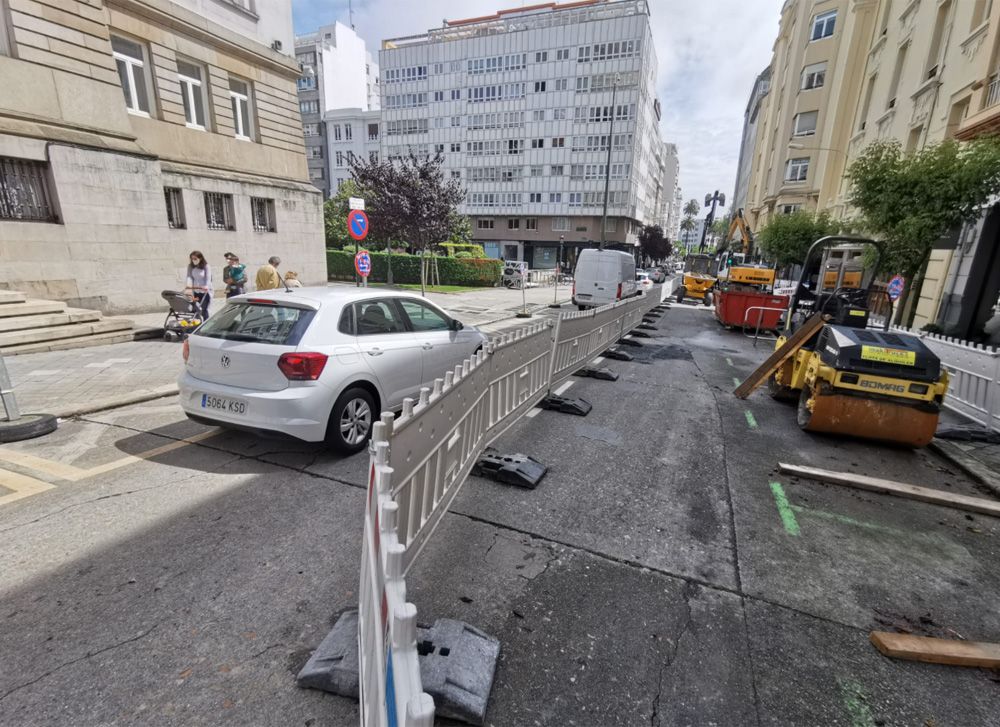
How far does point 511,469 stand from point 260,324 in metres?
2.75

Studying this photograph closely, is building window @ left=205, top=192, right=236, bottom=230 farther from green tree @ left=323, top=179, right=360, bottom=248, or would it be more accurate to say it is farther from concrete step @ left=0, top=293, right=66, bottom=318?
green tree @ left=323, top=179, right=360, bottom=248

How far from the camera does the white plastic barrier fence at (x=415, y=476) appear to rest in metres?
1.09

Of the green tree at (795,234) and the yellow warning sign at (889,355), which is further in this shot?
the green tree at (795,234)

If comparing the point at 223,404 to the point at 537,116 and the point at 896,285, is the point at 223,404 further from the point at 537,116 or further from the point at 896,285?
the point at 537,116

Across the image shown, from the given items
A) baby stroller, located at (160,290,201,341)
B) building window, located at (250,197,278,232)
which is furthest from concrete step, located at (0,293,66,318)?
building window, located at (250,197,278,232)

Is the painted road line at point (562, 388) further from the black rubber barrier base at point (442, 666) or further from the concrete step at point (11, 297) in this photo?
the concrete step at point (11, 297)

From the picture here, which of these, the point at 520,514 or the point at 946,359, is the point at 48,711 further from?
the point at 946,359

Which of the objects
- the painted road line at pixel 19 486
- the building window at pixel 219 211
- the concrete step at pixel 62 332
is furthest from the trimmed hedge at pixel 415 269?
the painted road line at pixel 19 486

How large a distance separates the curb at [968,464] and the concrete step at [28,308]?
14870mm

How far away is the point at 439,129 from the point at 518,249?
1920 cm

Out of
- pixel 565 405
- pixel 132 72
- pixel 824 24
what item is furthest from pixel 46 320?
pixel 824 24

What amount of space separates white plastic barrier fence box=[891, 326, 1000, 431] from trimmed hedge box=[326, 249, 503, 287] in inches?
1056

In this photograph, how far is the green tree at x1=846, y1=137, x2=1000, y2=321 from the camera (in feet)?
30.4

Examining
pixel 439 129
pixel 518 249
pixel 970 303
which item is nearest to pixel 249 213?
pixel 970 303
